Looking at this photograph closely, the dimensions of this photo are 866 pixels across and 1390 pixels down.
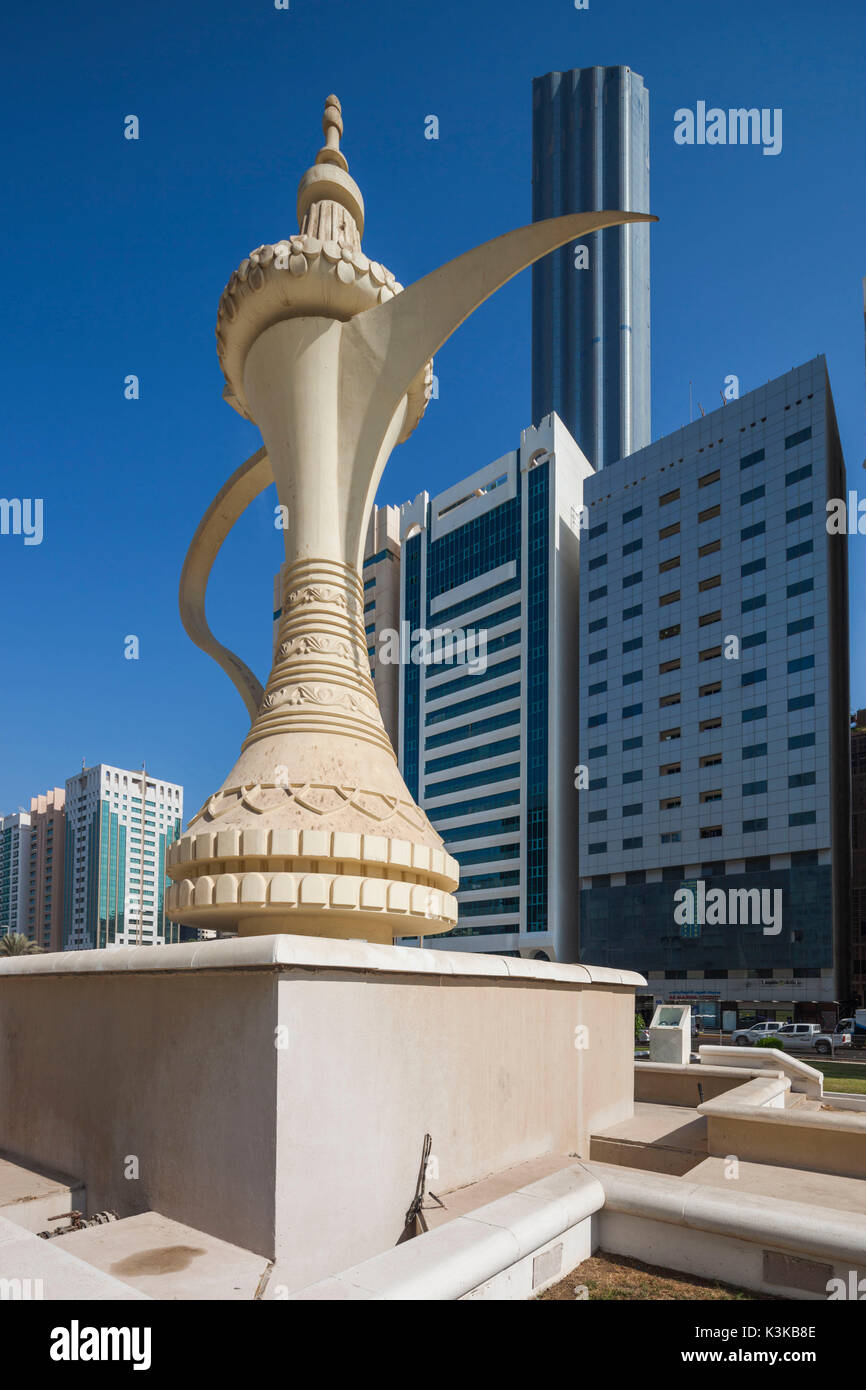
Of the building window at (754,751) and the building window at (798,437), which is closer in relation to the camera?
the building window at (754,751)

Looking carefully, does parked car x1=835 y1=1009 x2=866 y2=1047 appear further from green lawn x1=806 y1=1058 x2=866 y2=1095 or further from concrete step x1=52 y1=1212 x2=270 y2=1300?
concrete step x1=52 y1=1212 x2=270 y2=1300

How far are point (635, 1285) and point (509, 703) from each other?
70.1 metres

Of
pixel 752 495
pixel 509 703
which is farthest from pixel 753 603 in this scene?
pixel 509 703

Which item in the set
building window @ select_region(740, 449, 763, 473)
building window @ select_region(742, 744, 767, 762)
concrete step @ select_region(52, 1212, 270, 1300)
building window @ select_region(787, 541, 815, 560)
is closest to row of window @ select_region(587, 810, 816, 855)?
building window @ select_region(742, 744, 767, 762)

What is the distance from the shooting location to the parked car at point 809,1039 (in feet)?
136

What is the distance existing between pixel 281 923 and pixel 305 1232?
3.28m

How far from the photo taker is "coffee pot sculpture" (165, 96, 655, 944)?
27.2 feet

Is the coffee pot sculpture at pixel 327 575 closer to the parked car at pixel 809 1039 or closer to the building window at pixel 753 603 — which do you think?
the parked car at pixel 809 1039

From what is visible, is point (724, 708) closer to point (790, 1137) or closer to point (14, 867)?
point (790, 1137)

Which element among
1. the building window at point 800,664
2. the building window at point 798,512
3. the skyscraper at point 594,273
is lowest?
the building window at point 800,664

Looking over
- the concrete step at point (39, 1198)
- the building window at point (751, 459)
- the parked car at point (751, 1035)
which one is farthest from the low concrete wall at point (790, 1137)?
the building window at point (751, 459)

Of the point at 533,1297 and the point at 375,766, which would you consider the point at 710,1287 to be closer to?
the point at 533,1297

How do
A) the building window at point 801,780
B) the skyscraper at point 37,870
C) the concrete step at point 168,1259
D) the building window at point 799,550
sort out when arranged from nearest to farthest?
the concrete step at point 168,1259, the building window at point 801,780, the building window at point 799,550, the skyscraper at point 37,870

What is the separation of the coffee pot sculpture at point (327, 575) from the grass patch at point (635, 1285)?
341 cm
